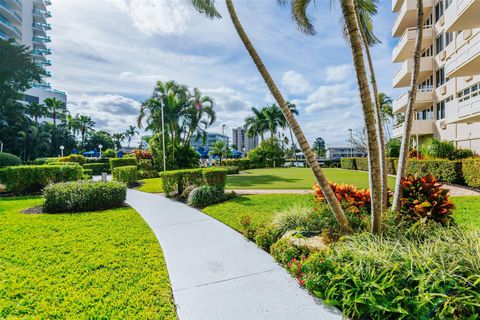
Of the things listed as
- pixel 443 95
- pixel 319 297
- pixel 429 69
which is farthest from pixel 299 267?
pixel 429 69

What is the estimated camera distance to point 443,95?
19484mm

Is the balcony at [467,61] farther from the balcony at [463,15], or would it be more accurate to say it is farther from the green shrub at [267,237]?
the green shrub at [267,237]

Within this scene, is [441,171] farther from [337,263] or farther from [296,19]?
[337,263]

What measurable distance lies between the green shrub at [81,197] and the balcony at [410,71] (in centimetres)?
2305

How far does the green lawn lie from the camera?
22.5 ft

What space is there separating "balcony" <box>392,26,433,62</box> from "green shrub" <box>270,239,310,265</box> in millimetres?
22132

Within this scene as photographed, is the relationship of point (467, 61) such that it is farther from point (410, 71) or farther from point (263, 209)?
point (263, 209)

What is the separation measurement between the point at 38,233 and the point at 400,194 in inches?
322

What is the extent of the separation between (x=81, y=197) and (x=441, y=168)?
17389 mm

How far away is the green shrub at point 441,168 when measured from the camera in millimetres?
13352

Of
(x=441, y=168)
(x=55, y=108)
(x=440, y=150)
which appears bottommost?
(x=441, y=168)

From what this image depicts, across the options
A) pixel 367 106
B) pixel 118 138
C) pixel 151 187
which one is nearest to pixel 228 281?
pixel 367 106

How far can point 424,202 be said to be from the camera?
4965 mm

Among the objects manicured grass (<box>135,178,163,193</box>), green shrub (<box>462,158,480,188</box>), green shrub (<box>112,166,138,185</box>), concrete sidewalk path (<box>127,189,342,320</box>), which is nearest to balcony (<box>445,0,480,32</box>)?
green shrub (<box>462,158,480,188</box>)
